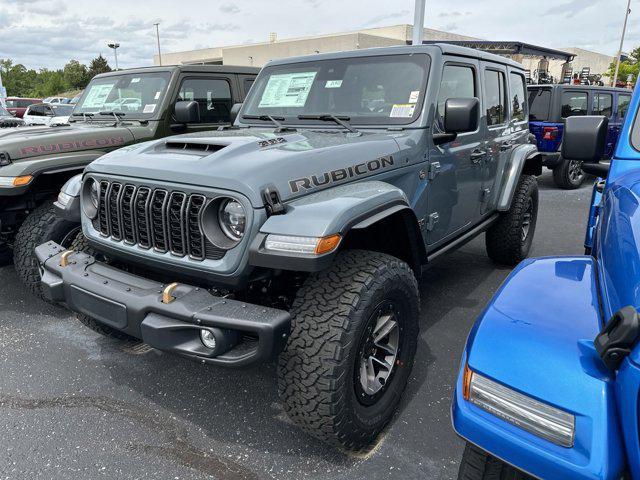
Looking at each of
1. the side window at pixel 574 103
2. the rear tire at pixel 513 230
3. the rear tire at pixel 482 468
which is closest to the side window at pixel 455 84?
the rear tire at pixel 513 230

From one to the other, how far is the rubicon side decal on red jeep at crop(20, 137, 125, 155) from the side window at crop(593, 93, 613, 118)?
29.9 ft

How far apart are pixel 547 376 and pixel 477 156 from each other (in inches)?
106

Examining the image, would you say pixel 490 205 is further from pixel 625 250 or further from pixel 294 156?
pixel 625 250

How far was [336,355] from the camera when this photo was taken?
6.66ft

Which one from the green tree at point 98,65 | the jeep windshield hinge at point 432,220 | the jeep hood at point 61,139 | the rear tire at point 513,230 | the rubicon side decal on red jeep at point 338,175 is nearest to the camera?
the rubicon side decal on red jeep at point 338,175

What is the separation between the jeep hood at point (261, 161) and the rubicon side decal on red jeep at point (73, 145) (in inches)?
68.4

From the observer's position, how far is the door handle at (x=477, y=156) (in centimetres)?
371

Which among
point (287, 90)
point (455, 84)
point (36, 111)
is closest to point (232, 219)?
point (287, 90)

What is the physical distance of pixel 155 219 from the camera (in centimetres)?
238

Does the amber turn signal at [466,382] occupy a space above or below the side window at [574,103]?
below

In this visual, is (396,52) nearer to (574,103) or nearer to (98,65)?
(574,103)

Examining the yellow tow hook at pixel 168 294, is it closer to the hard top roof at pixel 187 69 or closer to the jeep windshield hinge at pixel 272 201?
the jeep windshield hinge at pixel 272 201

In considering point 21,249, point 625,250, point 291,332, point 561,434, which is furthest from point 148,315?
point 21,249

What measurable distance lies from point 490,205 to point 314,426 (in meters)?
2.89
